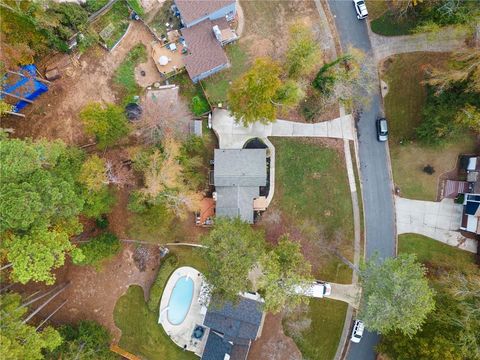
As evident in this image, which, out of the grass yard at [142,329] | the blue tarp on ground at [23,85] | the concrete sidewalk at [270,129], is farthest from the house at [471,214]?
the blue tarp on ground at [23,85]

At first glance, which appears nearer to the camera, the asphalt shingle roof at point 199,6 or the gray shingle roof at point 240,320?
the gray shingle roof at point 240,320

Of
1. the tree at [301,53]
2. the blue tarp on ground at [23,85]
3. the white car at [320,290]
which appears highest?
the tree at [301,53]

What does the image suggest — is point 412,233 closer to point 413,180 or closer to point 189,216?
point 413,180

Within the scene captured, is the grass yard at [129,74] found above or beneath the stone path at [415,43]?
beneath

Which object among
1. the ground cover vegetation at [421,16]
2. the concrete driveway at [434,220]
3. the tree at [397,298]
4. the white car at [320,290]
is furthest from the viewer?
the concrete driveway at [434,220]

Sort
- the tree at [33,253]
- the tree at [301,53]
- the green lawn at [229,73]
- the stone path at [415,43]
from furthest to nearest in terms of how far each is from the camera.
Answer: the green lawn at [229,73] → the stone path at [415,43] → the tree at [301,53] → the tree at [33,253]

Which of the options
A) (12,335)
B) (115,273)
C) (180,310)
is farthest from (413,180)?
(12,335)

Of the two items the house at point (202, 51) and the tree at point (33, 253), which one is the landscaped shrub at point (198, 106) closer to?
the house at point (202, 51)
